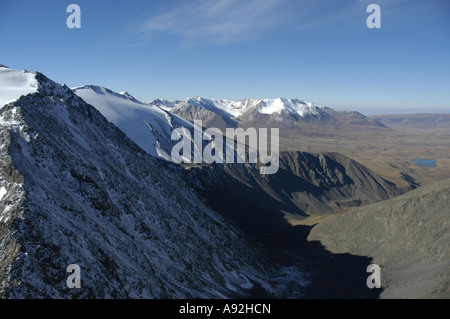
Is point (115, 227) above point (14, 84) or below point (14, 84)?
below

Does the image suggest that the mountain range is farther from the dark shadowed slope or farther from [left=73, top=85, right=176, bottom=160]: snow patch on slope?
[left=73, top=85, right=176, bottom=160]: snow patch on slope

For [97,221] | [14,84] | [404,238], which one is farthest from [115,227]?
[404,238]

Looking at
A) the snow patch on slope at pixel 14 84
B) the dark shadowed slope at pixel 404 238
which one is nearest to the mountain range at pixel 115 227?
the snow patch on slope at pixel 14 84

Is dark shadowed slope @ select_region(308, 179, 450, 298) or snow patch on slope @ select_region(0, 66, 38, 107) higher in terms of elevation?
snow patch on slope @ select_region(0, 66, 38, 107)

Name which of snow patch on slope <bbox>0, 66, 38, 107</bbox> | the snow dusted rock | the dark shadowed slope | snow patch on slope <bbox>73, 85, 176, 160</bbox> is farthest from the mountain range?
snow patch on slope <bbox>73, 85, 176, 160</bbox>

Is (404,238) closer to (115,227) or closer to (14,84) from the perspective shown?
(115,227)

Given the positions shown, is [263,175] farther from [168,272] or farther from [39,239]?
[39,239]

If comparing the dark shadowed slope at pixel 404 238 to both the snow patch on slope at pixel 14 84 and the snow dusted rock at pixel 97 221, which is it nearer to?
the snow dusted rock at pixel 97 221
